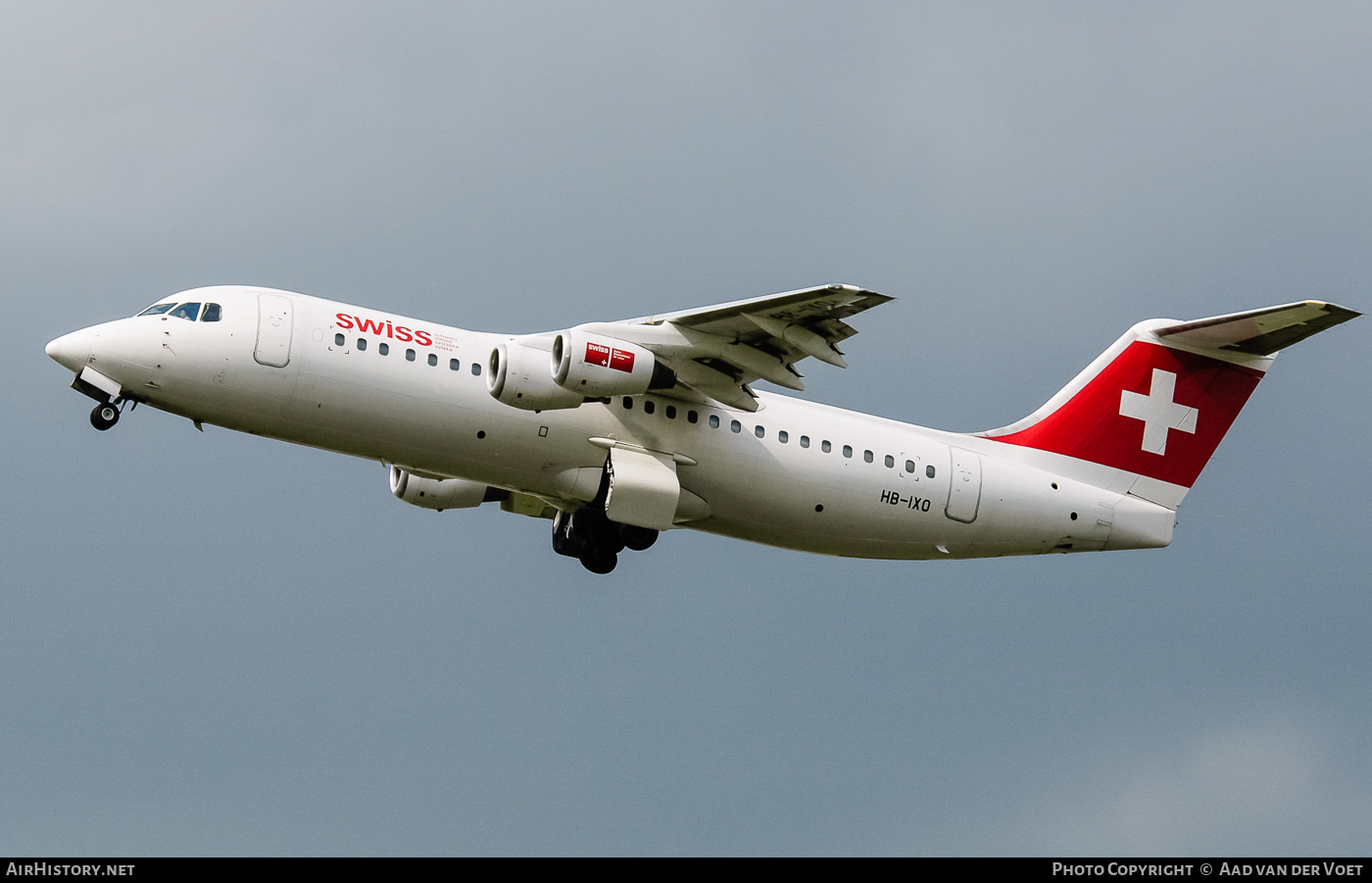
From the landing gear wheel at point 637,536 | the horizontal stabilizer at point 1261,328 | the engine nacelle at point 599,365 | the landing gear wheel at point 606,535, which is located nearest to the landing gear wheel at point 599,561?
the landing gear wheel at point 606,535

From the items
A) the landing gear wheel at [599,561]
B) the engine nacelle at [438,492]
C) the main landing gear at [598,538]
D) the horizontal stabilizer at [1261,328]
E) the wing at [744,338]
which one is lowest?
the landing gear wheel at [599,561]

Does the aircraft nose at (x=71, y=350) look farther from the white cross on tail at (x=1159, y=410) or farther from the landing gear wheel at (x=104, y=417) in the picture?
the white cross on tail at (x=1159, y=410)

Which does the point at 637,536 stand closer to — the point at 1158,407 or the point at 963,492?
the point at 963,492

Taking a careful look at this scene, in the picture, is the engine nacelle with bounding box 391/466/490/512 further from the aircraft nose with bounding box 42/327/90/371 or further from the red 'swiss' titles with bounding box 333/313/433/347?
the aircraft nose with bounding box 42/327/90/371

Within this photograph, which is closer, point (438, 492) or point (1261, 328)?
point (1261, 328)

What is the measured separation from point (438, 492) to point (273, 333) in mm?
4682

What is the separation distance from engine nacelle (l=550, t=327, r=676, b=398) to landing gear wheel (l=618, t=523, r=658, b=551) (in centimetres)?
309

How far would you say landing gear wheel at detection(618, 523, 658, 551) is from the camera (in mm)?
23516

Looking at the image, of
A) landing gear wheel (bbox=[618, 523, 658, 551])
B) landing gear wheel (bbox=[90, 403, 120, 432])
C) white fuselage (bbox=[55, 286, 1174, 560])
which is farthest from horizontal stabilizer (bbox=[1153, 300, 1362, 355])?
landing gear wheel (bbox=[90, 403, 120, 432])

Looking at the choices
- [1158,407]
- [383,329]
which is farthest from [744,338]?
[1158,407]

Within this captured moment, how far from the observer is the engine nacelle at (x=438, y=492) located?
2459 centimetres

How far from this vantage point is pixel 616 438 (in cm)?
2209

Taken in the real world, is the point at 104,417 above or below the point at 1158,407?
below

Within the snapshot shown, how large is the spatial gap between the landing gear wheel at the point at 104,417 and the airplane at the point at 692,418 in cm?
3
